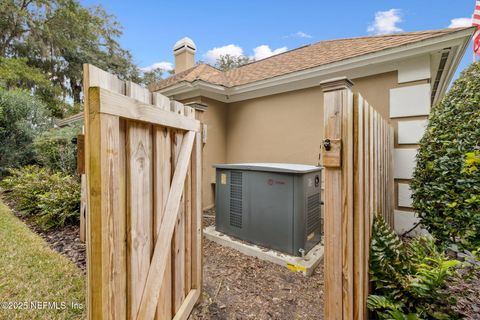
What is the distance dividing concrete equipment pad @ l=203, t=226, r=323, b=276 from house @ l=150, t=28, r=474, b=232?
5.39 feet

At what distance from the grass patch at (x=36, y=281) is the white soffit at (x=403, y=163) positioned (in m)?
4.28

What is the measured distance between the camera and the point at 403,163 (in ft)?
11.3

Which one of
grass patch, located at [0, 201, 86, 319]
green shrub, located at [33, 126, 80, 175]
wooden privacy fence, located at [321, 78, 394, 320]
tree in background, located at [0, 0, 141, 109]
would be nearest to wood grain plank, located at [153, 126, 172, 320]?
grass patch, located at [0, 201, 86, 319]

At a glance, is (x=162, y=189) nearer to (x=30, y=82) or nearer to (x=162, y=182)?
(x=162, y=182)

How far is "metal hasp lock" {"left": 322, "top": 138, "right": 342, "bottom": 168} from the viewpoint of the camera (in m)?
1.34

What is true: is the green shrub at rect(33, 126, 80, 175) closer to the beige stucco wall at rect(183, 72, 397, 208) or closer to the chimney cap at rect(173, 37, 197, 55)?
the beige stucco wall at rect(183, 72, 397, 208)

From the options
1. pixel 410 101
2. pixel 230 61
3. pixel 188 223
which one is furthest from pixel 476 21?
pixel 230 61

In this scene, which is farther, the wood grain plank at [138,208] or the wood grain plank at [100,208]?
the wood grain plank at [138,208]

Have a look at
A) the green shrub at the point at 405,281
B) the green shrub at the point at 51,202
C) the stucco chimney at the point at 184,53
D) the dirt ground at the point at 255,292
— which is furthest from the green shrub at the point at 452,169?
the stucco chimney at the point at 184,53

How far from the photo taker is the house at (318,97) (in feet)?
10.7

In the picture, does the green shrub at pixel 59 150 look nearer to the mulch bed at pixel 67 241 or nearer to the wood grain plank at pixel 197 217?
the mulch bed at pixel 67 241

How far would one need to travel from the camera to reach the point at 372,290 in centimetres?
177

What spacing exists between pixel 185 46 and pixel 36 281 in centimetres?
823

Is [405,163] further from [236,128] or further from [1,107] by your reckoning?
[1,107]
